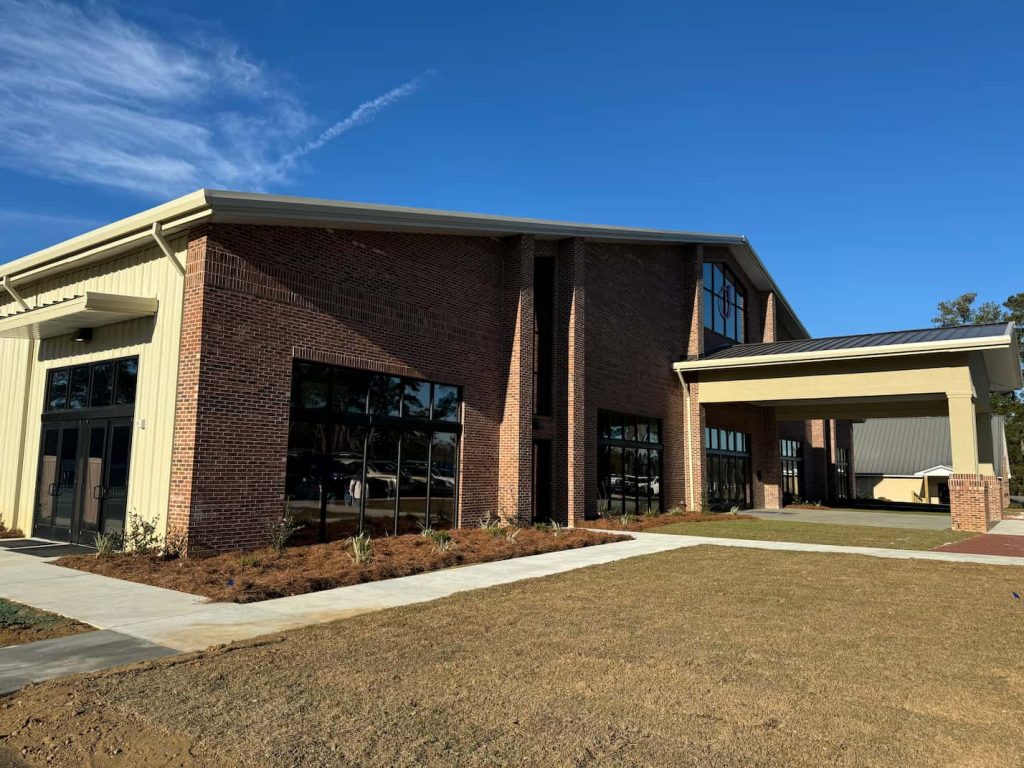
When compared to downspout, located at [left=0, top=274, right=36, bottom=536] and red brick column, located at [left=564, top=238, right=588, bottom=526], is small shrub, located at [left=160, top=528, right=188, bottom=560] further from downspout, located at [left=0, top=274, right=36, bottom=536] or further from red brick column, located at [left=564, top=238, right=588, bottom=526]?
red brick column, located at [left=564, top=238, right=588, bottom=526]

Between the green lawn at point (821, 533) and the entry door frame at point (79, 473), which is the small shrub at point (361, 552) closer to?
the entry door frame at point (79, 473)

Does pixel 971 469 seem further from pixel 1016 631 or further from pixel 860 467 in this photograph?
pixel 860 467

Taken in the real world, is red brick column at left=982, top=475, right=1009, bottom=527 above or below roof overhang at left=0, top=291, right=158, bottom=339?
below

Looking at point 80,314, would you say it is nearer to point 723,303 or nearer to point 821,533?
point 821,533

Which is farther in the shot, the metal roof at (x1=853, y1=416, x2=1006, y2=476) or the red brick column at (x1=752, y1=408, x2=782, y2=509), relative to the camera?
the metal roof at (x1=853, y1=416, x2=1006, y2=476)

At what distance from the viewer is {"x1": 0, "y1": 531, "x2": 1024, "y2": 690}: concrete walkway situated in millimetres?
6438

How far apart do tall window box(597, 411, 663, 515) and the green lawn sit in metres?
2.11

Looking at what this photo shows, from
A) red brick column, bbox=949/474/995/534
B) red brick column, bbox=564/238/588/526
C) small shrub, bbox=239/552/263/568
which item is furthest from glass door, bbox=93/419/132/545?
red brick column, bbox=949/474/995/534

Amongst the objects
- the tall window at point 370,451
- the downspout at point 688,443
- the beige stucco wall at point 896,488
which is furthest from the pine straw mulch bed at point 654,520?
the beige stucco wall at point 896,488

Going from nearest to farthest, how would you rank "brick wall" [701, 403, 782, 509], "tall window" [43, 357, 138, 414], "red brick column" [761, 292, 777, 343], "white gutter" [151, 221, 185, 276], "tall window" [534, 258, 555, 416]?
"white gutter" [151, 221, 185, 276] < "tall window" [43, 357, 138, 414] < "tall window" [534, 258, 555, 416] < "brick wall" [701, 403, 782, 509] < "red brick column" [761, 292, 777, 343]

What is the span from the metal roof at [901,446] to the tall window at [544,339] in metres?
37.2

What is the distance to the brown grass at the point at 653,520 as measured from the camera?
20047mm

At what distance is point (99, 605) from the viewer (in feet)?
27.8

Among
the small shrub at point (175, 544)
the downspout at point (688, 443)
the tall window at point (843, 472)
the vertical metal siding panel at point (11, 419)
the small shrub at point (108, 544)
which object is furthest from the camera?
the tall window at point (843, 472)
